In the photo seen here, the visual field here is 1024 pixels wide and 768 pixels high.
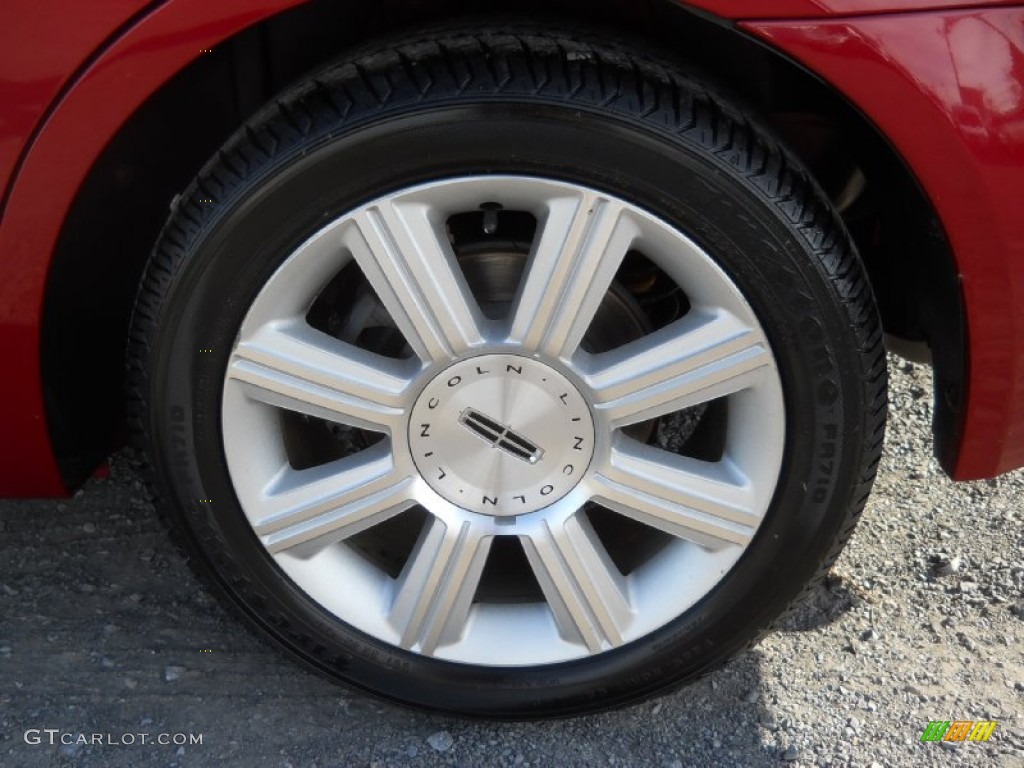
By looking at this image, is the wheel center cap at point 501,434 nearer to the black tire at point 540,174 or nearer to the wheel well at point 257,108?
the black tire at point 540,174

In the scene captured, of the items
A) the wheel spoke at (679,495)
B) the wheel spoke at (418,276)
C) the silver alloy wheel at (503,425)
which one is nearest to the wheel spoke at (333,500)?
the silver alloy wheel at (503,425)

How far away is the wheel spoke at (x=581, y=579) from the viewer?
5.55 feet

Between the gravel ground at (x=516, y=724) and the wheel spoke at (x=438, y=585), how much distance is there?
0.21 meters

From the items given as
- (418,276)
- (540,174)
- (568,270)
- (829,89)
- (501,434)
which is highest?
(829,89)

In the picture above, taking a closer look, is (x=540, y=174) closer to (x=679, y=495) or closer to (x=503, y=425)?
(x=503, y=425)

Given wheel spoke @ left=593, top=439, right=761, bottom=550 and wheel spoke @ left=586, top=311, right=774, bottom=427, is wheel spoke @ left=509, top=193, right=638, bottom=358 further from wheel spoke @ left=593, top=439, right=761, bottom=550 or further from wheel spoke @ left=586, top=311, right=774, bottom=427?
wheel spoke @ left=593, top=439, right=761, bottom=550

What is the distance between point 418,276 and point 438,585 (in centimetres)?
53

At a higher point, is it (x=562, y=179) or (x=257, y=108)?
(x=562, y=179)

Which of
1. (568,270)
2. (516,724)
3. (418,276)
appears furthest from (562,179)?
(516,724)

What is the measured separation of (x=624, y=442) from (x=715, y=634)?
367 millimetres

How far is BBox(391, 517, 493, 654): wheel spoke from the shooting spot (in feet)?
5.56

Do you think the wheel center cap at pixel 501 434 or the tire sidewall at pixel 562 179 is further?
the wheel center cap at pixel 501 434

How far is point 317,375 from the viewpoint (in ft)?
5.26

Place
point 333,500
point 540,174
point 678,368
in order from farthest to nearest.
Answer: point 333,500 < point 678,368 < point 540,174
